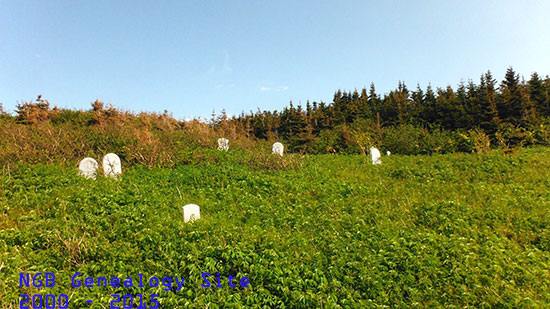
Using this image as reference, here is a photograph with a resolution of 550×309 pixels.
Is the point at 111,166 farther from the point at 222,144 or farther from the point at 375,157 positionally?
the point at 375,157

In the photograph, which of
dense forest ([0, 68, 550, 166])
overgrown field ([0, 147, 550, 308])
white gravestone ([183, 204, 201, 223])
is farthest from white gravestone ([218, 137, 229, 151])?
white gravestone ([183, 204, 201, 223])

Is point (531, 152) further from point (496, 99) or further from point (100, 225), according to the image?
point (496, 99)

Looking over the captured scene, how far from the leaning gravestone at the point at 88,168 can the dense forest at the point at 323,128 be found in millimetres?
1741

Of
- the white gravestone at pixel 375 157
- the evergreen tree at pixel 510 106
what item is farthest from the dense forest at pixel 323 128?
the white gravestone at pixel 375 157

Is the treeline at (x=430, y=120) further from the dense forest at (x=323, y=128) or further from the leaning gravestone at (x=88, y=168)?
the leaning gravestone at (x=88, y=168)

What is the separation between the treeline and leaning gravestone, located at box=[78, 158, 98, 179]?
14.0 m

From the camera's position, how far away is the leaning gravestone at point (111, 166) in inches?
324

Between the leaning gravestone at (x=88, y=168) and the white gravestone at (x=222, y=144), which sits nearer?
the leaning gravestone at (x=88, y=168)

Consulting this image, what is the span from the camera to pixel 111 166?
27.1 feet

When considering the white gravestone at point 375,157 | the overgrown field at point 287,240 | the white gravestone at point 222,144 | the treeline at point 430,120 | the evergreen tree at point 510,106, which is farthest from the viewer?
the evergreen tree at point 510,106

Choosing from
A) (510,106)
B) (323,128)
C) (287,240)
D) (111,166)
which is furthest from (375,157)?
(323,128)

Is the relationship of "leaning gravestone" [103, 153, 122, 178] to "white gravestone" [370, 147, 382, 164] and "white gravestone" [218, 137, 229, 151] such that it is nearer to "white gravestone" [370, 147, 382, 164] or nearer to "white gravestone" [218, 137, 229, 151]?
"white gravestone" [218, 137, 229, 151]

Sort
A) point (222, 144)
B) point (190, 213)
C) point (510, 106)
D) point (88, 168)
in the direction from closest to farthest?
point (190, 213)
point (88, 168)
point (222, 144)
point (510, 106)

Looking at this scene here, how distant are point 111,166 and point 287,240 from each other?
631cm
